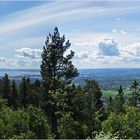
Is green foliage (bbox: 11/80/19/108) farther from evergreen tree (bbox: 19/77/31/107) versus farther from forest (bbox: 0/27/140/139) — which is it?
forest (bbox: 0/27/140/139)

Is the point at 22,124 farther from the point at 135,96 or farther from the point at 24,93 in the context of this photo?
the point at 135,96

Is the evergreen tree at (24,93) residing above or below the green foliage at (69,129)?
above

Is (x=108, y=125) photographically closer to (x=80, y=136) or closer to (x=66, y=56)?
(x=80, y=136)

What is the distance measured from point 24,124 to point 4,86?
57.3 m

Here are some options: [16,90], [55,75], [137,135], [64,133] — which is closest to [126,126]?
[137,135]

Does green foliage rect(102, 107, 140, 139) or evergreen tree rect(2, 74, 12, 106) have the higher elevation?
evergreen tree rect(2, 74, 12, 106)

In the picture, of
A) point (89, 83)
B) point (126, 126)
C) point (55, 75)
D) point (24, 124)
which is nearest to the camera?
point (24, 124)

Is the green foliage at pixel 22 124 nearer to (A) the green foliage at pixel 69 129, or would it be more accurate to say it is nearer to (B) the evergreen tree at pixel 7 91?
(A) the green foliage at pixel 69 129

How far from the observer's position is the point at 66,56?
70938mm

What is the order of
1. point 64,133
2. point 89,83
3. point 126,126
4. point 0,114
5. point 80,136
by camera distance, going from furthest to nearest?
1. point 89,83
2. point 80,136
3. point 64,133
4. point 126,126
5. point 0,114

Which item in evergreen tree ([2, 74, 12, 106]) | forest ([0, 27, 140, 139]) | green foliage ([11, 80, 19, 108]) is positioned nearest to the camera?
forest ([0, 27, 140, 139])

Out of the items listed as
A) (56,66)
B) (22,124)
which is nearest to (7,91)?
(56,66)

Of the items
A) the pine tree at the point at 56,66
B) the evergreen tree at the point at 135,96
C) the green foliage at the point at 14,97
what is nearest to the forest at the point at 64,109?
the pine tree at the point at 56,66

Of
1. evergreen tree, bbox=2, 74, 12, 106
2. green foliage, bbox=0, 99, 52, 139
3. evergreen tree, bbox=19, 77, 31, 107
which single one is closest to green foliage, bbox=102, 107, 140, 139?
green foliage, bbox=0, 99, 52, 139
